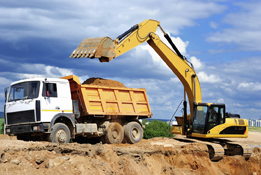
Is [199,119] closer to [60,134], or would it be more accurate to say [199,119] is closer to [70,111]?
[70,111]

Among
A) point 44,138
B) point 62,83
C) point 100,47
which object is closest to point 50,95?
point 62,83

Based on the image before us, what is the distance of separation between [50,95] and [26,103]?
1.12 m

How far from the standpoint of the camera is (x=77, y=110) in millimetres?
16781

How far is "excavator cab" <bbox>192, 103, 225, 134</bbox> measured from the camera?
18.3 meters

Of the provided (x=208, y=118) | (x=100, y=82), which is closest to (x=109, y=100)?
(x=100, y=82)

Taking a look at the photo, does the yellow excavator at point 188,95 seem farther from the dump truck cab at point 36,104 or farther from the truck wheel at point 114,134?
the truck wheel at point 114,134

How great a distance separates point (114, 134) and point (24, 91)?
5213 mm

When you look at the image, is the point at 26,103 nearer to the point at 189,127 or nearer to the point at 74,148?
the point at 74,148

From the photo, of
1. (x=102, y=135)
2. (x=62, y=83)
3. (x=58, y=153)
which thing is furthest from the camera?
(x=102, y=135)

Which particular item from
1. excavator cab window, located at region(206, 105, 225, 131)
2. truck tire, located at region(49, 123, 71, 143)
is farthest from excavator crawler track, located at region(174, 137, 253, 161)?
truck tire, located at region(49, 123, 71, 143)

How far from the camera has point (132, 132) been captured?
62.0 feet

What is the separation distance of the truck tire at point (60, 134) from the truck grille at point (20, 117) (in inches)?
42.3

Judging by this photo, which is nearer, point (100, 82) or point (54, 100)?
point (54, 100)

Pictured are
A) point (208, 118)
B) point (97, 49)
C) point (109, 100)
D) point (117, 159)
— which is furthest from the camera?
point (208, 118)
